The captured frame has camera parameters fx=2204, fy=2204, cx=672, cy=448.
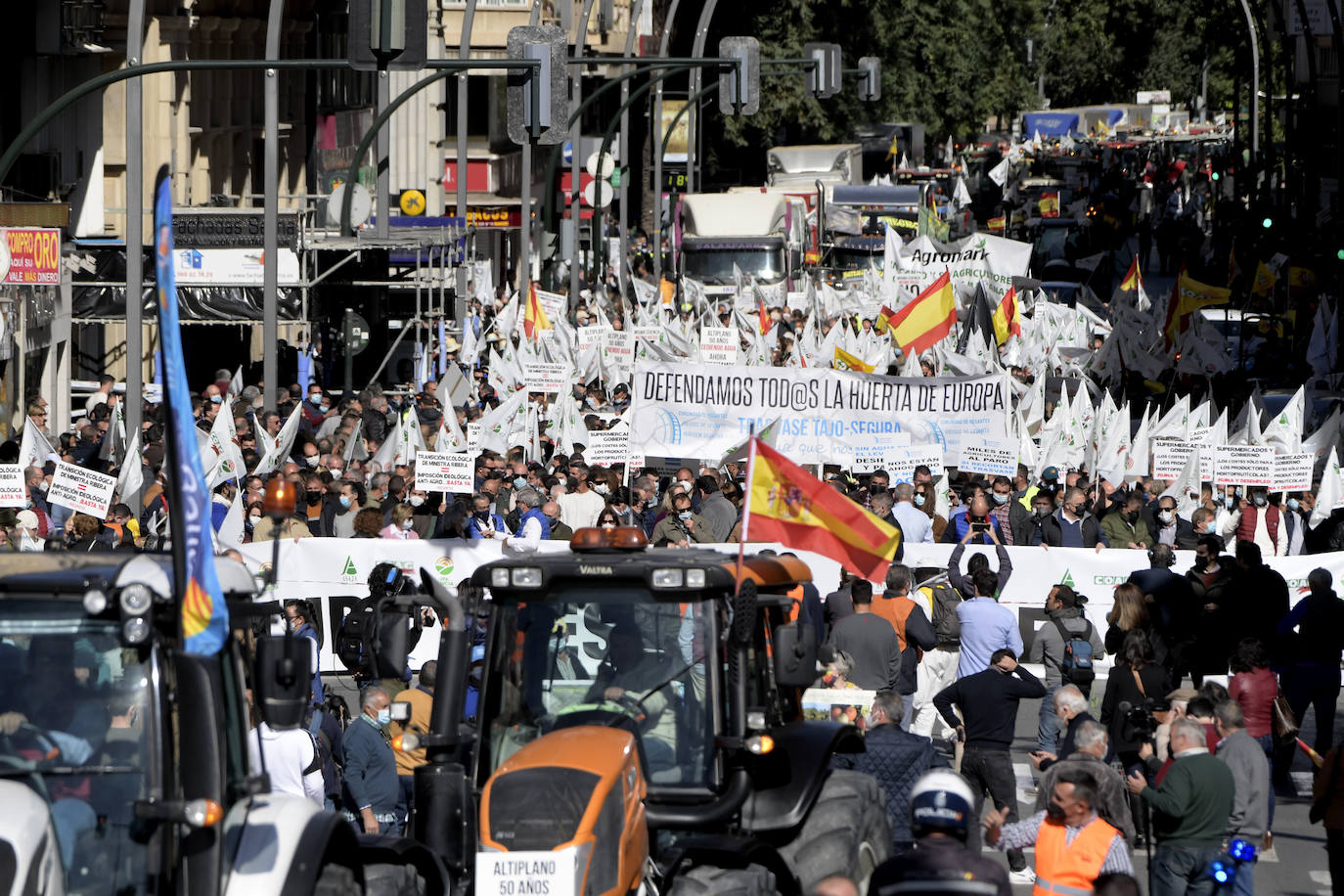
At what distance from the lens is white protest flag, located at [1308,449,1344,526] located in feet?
63.2

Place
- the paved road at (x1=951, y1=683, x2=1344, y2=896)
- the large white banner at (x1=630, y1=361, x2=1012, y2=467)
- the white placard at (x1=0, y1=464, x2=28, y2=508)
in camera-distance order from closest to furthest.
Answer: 1. the paved road at (x1=951, y1=683, x2=1344, y2=896)
2. the white placard at (x1=0, y1=464, x2=28, y2=508)
3. the large white banner at (x1=630, y1=361, x2=1012, y2=467)

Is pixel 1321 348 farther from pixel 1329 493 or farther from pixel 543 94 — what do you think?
pixel 543 94

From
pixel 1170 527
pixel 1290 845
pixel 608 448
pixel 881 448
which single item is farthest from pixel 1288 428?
pixel 1290 845

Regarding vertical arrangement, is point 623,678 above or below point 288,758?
above

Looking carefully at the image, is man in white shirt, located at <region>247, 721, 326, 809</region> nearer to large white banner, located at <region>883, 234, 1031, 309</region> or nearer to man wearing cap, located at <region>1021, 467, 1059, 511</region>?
man wearing cap, located at <region>1021, 467, 1059, 511</region>

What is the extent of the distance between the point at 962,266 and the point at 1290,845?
2570cm

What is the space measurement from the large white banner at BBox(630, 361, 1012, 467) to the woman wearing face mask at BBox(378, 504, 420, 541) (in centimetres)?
349

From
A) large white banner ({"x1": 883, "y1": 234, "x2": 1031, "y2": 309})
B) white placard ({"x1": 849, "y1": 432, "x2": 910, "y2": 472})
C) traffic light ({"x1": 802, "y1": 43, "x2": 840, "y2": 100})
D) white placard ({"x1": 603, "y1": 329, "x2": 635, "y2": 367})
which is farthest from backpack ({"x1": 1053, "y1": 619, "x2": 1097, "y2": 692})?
large white banner ({"x1": 883, "y1": 234, "x2": 1031, "y2": 309})

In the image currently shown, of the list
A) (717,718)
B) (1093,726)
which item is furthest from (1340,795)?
(717,718)

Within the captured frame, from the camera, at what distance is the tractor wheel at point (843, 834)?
878 centimetres

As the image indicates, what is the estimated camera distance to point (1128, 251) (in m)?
66.9

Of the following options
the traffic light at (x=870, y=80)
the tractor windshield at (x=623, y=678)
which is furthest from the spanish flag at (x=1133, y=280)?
the tractor windshield at (x=623, y=678)

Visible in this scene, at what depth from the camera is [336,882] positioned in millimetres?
7359

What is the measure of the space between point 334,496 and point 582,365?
10141 millimetres
